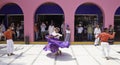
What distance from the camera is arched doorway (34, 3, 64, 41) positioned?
87.2 ft

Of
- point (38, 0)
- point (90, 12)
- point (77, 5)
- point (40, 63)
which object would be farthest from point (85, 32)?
point (40, 63)

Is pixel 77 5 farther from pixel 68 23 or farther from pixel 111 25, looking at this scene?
pixel 111 25

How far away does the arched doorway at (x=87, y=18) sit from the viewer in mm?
26797

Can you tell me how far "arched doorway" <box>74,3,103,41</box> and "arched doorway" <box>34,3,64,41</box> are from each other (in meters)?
1.70

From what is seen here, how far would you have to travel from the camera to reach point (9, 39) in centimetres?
1734

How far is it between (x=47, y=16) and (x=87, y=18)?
400cm

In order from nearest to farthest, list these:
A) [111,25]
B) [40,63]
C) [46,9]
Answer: [40,63], [111,25], [46,9]

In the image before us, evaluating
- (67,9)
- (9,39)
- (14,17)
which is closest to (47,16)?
(67,9)

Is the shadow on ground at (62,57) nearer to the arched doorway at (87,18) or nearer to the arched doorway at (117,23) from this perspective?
the arched doorway at (87,18)

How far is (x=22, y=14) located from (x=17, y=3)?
2.20m

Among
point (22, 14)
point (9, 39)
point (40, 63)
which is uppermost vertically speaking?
point (22, 14)

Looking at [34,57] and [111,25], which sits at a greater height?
[111,25]

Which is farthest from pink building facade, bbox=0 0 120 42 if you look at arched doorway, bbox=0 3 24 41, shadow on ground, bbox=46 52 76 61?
shadow on ground, bbox=46 52 76 61

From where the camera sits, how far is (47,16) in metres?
27.4
